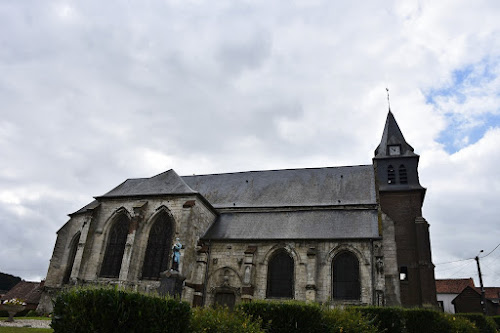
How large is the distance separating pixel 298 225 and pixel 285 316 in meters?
11.9

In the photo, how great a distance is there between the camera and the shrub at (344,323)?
392 inches

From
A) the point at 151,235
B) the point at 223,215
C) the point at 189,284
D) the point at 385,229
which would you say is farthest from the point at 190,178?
the point at 385,229

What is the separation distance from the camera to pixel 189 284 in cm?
1894

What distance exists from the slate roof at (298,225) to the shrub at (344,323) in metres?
8.63

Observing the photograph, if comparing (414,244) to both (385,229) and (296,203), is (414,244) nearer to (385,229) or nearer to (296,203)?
(385,229)

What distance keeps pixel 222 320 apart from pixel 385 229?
16352mm

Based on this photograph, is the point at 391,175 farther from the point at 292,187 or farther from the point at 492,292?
the point at 492,292

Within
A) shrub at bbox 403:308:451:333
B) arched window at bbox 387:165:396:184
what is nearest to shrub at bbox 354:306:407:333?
shrub at bbox 403:308:451:333

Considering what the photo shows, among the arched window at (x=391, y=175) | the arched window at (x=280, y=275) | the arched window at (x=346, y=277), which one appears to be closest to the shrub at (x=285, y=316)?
the arched window at (x=346, y=277)

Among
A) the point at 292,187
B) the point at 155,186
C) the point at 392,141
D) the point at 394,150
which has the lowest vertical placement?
the point at 155,186

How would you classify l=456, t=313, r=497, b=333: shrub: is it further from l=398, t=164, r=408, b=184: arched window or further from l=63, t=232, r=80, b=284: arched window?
l=63, t=232, r=80, b=284: arched window

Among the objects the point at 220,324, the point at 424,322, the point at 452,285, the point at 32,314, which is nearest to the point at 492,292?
the point at 452,285

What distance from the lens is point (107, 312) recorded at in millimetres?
5844

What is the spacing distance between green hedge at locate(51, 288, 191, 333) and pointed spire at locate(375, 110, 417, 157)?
74.7 ft
